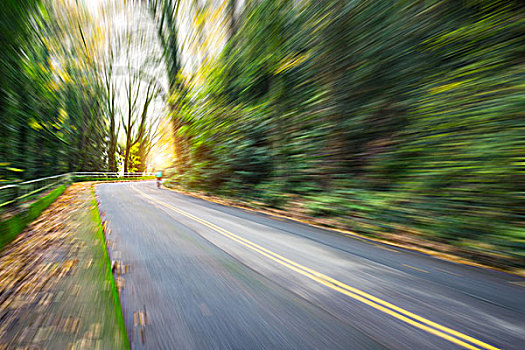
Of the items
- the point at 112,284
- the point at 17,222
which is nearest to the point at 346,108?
the point at 112,284

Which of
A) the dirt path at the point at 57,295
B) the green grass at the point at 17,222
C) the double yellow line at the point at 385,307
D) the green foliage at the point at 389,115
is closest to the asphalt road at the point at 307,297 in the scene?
the double yellow line at the point at 385,307

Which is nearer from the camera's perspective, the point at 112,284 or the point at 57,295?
the point at 57,295

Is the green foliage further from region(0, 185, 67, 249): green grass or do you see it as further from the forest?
region(0, 185, 67, 249): green grass

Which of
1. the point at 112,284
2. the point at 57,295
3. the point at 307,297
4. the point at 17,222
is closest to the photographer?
the point at 57,295

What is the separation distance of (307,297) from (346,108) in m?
5.78

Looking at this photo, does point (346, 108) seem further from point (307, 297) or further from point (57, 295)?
point (57, 295)

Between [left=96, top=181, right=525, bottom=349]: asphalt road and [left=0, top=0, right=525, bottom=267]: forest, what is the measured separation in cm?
127

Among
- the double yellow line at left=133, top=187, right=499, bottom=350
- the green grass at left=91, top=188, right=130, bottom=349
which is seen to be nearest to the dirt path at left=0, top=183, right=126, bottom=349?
the green grass at left=91, top=188, right=130, bottom=349

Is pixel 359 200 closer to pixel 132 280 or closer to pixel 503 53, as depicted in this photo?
pixel 503 53

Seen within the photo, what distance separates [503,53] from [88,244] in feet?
27.0

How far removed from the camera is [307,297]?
2.96m

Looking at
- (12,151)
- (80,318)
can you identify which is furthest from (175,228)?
(12,151)

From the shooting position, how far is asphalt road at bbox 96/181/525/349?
2.23 meters

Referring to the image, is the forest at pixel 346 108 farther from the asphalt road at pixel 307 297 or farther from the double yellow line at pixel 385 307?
the double yellow line at pixel 385 307
